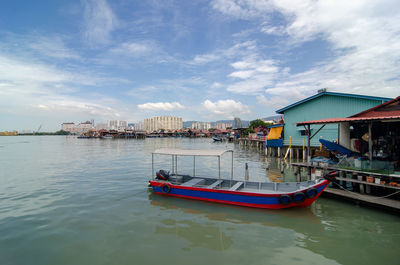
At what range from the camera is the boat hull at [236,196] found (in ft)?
29.4

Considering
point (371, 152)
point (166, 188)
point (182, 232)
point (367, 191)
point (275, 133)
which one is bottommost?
point (182, 232)

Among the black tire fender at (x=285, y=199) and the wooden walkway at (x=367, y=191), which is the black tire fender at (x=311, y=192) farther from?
the wooden walkway at (x=367, y=191)

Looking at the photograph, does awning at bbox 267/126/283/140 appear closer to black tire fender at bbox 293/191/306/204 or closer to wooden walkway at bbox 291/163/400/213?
wooden walkway at bbox 291/163/400/213

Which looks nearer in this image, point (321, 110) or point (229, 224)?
point (229, 224)

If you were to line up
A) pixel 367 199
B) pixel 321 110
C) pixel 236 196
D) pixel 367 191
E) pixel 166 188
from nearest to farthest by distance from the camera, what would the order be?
pixel 367 199 < pixel 367 191 < pixel 236 196 < pixel 166 188 < pixel 321 110

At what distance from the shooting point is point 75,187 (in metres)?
13.6

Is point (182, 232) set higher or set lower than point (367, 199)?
lower

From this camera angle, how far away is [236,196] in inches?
377

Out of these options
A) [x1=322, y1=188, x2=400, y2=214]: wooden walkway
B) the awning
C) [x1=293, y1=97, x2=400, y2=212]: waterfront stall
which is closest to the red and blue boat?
[x1=322, y1=188, x2=400, y2=214]: wooden walkway

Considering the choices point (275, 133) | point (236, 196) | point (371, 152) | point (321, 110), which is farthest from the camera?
point (275, 133)

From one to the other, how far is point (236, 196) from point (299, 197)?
2652mm

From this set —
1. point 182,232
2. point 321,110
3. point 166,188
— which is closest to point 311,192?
point 182,232

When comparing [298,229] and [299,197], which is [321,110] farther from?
[298,229]

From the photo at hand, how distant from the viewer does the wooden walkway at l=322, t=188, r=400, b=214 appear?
318 inches
